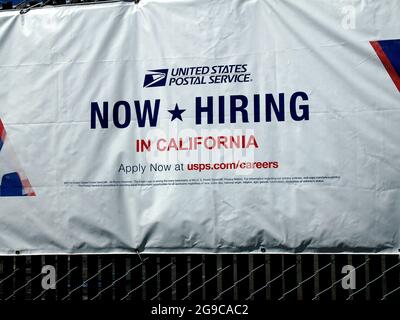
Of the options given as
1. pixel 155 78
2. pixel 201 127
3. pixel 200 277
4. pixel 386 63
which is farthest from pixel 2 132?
pixel 386 63

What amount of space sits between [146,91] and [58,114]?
72 cm

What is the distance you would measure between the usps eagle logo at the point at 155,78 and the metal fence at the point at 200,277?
4.17 ft

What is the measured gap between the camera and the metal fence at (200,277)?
500 cm

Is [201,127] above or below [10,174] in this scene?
above

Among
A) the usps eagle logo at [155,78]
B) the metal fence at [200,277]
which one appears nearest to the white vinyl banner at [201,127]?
the usps eagle logo at [155,78]

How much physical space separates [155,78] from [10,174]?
1.36 metres

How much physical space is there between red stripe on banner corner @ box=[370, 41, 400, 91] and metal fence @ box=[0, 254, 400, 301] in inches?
48.7

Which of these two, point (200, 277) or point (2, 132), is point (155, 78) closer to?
point (2, 132)

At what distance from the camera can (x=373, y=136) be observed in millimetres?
4766

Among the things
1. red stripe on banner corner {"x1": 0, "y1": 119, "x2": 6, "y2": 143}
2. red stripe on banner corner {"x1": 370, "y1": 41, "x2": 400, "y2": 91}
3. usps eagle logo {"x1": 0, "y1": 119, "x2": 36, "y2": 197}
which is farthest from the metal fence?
red stripe on banner corner {"x1": 370, "y1": 41, "x2": 400, "y2": 91}

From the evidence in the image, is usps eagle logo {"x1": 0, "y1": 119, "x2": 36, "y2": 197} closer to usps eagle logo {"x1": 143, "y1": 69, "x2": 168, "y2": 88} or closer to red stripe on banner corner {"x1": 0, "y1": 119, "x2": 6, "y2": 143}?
red stripe on banner corner {"x1": 0, "y1": 119, "x2": 6, "y2": 143}

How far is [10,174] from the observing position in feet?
17.7

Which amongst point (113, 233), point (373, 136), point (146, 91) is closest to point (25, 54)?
point (146, 91)
